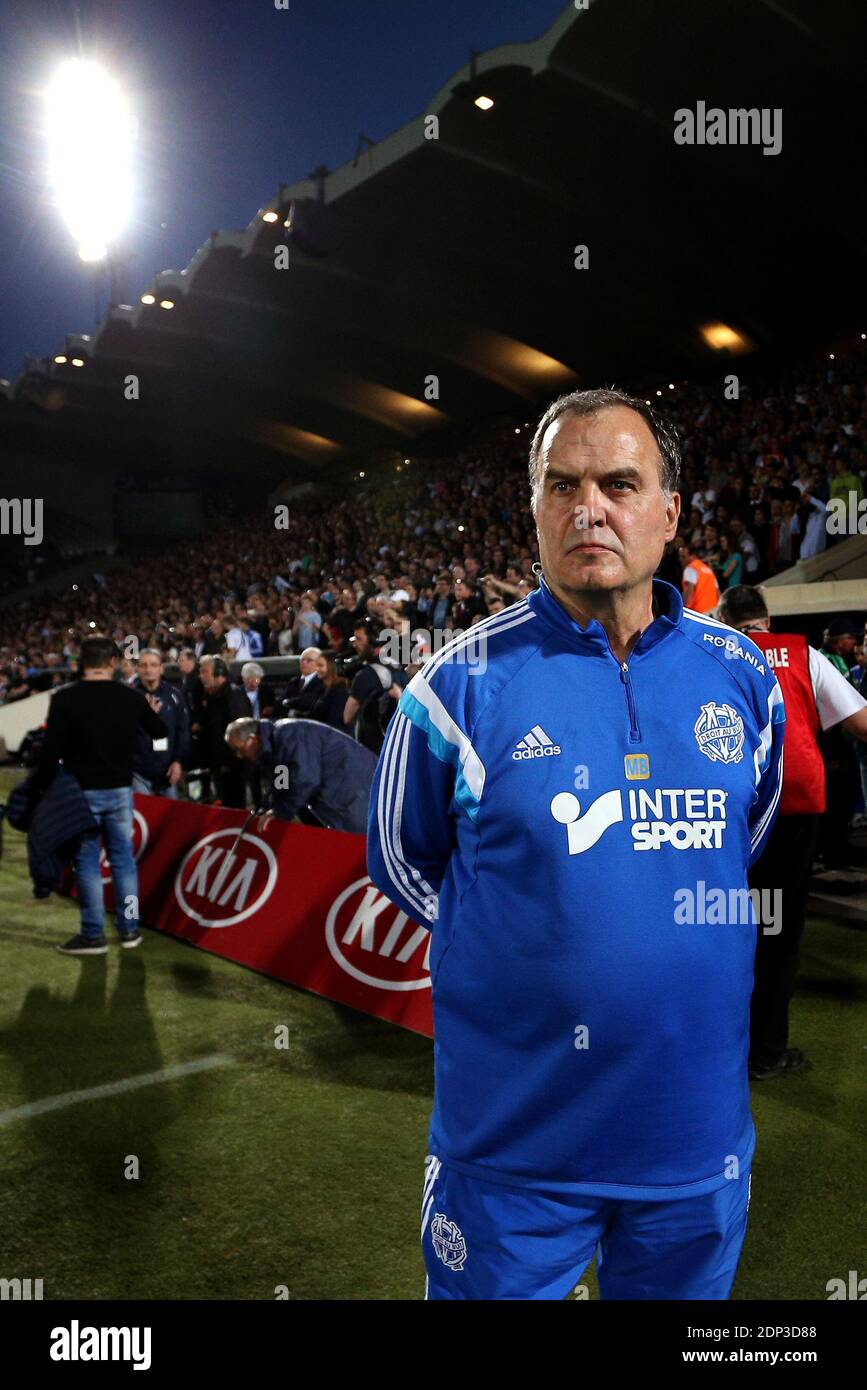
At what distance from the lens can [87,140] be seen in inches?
1298

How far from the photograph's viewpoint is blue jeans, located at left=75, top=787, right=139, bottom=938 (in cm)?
695

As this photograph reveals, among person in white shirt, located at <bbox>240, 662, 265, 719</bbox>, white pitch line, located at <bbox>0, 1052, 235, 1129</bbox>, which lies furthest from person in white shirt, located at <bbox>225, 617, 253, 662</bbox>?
white pitch line, located at <bbox>0, 1052, 235, 1129</bbox>

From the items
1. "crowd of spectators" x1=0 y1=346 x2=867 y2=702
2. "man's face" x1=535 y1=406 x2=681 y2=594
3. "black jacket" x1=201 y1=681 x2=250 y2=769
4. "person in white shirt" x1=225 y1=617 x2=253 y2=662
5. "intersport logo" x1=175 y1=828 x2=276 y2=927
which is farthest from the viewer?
"person in white shirt" x1=225 y1=617 x2=253 y2=662

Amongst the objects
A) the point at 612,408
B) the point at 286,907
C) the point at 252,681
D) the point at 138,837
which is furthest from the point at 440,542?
the point at 612,408

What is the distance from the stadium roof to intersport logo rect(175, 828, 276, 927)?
14696mm

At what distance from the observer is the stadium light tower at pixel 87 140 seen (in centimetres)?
3241

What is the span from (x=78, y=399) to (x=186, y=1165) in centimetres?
3585

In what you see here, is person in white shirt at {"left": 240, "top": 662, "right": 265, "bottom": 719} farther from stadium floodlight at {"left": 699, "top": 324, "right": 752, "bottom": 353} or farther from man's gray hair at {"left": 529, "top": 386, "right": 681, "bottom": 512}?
stadium floodlight at {"left": 699, "top": 324, "right": 752, "bottom": 353}

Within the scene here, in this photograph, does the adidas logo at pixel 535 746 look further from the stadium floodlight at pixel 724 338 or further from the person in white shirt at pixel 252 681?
the stadium floodlight at pixel 724 338

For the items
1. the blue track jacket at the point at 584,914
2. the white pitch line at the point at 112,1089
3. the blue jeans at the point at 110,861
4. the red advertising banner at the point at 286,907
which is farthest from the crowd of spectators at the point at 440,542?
the blue track jacket at the point at 584,914

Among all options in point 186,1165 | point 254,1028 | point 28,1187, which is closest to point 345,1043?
point 254,1028

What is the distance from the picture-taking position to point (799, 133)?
1769cm

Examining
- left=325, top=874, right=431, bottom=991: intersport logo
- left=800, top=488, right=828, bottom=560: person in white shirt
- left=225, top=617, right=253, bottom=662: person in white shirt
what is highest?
left=800, top=488, right=828, bottom=560: person in white shirt
